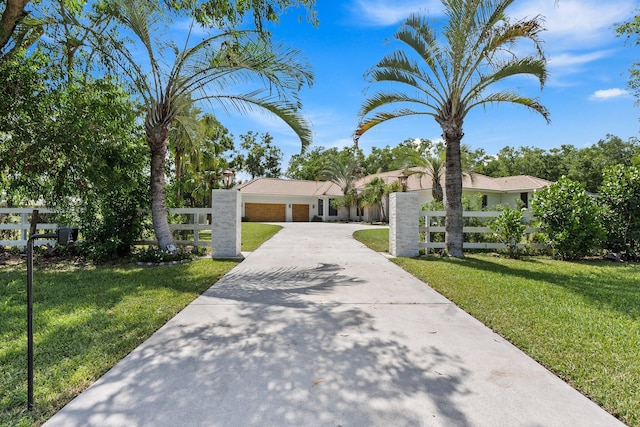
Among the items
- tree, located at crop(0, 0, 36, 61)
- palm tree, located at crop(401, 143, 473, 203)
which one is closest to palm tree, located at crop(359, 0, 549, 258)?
tree, located at crop(0, 0, 36, 61)

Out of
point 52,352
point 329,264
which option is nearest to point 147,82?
point 329,264

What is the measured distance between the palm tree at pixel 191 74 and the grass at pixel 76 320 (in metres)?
2.42

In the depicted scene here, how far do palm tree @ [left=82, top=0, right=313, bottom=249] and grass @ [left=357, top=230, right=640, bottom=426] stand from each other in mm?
5355

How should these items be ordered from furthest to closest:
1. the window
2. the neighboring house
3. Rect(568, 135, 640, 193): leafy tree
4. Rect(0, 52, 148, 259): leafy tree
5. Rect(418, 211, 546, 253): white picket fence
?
the window < the neighboring house < Rect(568, 135, 640, 193): leafy tree < Rect(418, 211, 546, 253): white picket fence < Rect(0, 52, 148, 259): leafy tree

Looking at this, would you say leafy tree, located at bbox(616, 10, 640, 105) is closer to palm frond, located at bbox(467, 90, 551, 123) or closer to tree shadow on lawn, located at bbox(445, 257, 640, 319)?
palm frond, located at bbox(467, 90, 551, 123)

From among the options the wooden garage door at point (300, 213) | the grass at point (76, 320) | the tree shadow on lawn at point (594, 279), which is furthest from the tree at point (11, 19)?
the wooden garage door at point (300, 213)

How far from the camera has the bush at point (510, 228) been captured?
377 inches

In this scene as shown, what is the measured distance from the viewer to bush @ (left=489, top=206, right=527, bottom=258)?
957 cm

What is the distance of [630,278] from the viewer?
23.1 feet

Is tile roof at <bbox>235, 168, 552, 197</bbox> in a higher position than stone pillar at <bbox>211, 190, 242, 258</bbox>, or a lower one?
higher

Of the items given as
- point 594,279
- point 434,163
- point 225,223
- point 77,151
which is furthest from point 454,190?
point 434,163

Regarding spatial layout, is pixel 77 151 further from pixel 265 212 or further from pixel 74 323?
pixel 265 212

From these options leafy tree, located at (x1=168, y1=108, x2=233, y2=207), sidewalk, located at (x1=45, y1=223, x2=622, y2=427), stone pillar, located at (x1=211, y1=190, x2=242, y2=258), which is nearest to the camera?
sidewalk, located at (x1=45, y1=223, x2=622, y2=427)

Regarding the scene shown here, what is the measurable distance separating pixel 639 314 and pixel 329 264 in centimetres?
577
